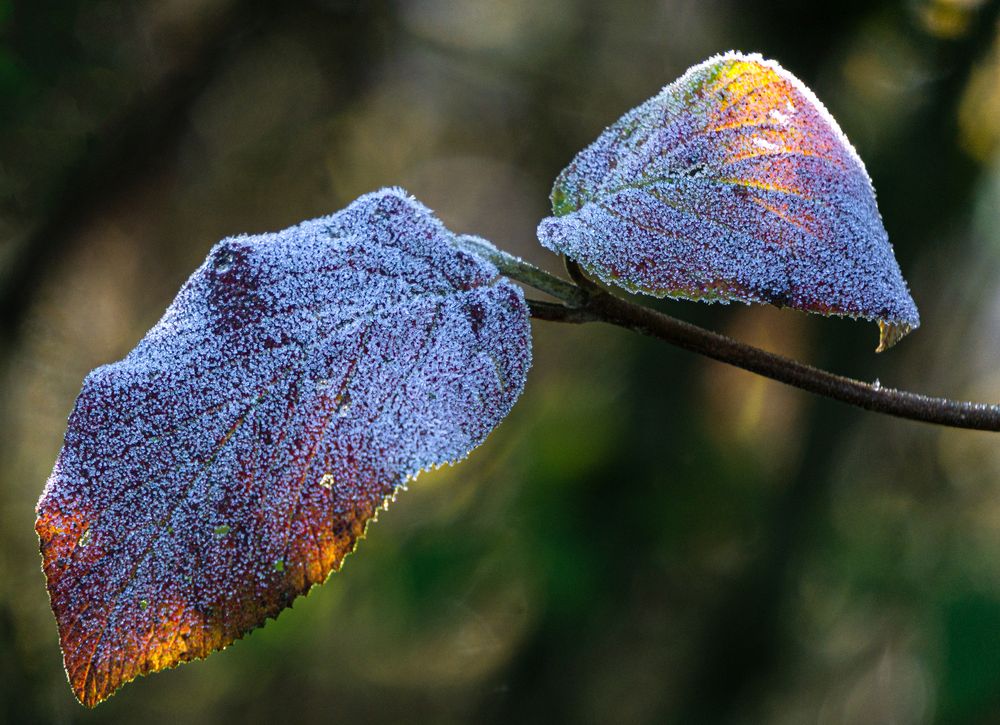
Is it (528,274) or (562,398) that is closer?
(528,274)

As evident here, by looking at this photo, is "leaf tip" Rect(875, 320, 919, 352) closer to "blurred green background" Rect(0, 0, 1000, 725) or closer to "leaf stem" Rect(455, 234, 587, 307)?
"leaf stem" Rect(455, 234, 587, 307)

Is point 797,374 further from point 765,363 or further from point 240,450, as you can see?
point 240,450

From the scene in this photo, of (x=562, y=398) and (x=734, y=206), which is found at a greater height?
(x=734, y=206)

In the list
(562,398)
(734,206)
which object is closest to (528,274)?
(734,206)

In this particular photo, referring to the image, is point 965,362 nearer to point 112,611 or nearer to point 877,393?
point 877,393

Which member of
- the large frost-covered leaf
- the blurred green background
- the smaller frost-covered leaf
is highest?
the smaller frost-covered leaf

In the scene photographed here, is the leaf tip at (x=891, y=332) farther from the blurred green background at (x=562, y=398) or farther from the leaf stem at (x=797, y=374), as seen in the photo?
the blurred green background at (x=562, y=398)

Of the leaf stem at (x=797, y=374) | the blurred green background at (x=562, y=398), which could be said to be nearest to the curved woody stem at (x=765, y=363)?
the leaf stem at (x=797, y=374)

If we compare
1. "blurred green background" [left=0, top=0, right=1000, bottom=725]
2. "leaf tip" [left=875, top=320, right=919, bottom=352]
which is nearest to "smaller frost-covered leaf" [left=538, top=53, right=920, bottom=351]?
"leaf tip" [left=875, top=320, right=919, bottom=352]
